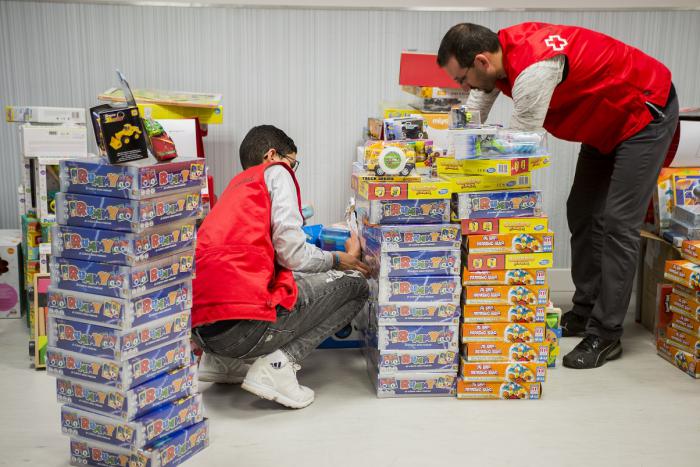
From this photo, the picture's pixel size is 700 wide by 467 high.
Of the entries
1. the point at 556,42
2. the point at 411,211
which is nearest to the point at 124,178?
the point at 411,211

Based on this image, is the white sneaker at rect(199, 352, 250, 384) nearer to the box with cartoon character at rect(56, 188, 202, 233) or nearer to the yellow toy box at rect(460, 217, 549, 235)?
the box with cartoon character at rect(56, 188, 202, 233)

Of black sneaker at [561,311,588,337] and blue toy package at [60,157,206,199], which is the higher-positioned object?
blue toy package at [60,157,206,199]

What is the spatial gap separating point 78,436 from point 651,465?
1814 mm

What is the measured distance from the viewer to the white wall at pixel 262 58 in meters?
4.18

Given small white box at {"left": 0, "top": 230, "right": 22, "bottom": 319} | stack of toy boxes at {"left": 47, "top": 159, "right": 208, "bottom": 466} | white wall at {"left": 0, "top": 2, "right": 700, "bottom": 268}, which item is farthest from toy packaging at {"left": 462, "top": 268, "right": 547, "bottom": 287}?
small white box at {"left": 0, "top": 230, "right": 22, "bottom": 319}

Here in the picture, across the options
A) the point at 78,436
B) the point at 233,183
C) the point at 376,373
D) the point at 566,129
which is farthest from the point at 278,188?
the point at 566,129

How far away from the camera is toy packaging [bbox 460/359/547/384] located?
3.01m

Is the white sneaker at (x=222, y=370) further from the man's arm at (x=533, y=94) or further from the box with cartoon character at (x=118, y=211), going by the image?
the man's arm at (x=533, y=94)

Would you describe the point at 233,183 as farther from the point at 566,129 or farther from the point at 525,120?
the point at 566,129

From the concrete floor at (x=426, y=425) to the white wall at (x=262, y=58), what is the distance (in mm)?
1455

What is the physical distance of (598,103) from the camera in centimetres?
324

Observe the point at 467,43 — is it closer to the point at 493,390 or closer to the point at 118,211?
the point at 493,390

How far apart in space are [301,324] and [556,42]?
1475 millimetres

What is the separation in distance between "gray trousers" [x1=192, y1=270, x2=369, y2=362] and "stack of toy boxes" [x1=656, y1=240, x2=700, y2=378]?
4.35 feet
